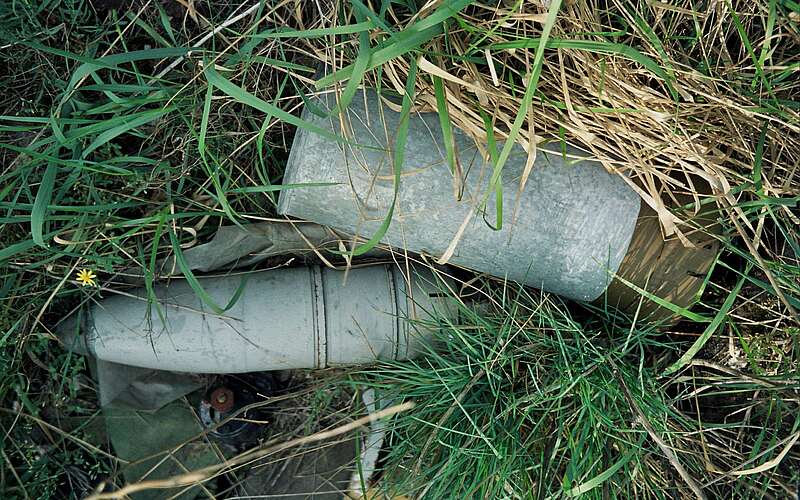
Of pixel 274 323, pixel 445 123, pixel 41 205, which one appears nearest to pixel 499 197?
pixel 445 123

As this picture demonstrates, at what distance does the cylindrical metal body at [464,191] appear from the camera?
1.69 meters

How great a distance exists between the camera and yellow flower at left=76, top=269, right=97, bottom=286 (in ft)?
6.42

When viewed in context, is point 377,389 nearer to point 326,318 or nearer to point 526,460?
point 326,318

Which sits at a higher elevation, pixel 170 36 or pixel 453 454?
pixel 170 36

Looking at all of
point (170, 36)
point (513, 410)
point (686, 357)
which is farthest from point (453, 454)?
point (170, 36)

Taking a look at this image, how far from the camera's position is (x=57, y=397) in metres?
2.10

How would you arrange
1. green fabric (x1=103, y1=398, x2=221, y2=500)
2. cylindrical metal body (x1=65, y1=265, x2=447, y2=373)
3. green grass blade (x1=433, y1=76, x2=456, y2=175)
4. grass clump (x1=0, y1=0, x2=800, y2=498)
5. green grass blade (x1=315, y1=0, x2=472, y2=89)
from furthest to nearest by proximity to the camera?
green fabric (x1=103, y1=398, x2=221, y2=500) < cylindrical metal body (x1=65, y1=265, x2=447, y2=373) < grass clump (x1=0, y1=0, x2=800, y2=498) < green grass blade (x1=433, y1=76, x2=456, y2=175) < green grass blade (x1=315, y1=0, x2=472, y2=89)

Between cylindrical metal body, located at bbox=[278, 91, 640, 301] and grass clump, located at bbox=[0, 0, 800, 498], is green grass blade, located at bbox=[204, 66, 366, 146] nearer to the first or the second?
grass clump, located at bbox=[0, 0, 800, 498]

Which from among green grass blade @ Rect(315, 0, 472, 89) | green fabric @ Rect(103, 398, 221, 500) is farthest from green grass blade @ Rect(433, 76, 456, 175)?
green fabric @ Rect(103, 398, 221, 500)

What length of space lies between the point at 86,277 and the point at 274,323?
0.57m

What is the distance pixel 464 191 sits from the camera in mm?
1701

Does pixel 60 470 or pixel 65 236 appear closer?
pixel 65 236

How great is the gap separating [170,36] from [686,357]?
1675 millimetres

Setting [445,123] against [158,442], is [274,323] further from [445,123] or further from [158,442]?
[445,123]
